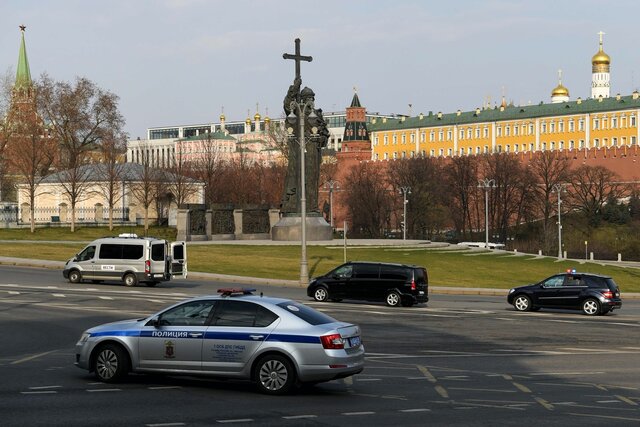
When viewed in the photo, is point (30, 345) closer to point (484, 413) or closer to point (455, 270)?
point (484, 413)

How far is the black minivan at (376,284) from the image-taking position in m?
35.4

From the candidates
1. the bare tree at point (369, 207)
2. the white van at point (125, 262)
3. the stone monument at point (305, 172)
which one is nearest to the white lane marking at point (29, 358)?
the white van at point (125, 262)

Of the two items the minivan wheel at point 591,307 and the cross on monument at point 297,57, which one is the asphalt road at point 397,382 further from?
the cross on monument at point 297,57

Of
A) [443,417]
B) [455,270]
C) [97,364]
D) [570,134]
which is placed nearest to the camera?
[443,417]

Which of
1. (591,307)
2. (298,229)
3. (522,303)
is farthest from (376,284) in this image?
(298,229)

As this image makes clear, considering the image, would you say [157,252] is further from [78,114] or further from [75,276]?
[78,114]

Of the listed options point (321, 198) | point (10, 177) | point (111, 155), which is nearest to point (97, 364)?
point (111, 155)

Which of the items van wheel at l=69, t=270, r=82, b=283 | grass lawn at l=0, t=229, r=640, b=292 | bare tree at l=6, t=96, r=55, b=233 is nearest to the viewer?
van wheel at l=69, t=270, r=82, b=283

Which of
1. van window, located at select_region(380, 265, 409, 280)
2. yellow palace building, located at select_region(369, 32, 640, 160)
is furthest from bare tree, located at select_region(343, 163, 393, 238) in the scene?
van window, located at select_region(380, 265, 409, 280)

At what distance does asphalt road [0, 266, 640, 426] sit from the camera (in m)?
14.5

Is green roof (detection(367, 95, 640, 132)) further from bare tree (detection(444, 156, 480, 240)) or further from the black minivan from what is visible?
the black minivan

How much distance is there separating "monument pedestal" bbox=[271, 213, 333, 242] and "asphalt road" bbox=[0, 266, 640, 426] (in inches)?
1379

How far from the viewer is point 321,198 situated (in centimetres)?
16062

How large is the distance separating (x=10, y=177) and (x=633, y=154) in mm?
85815
